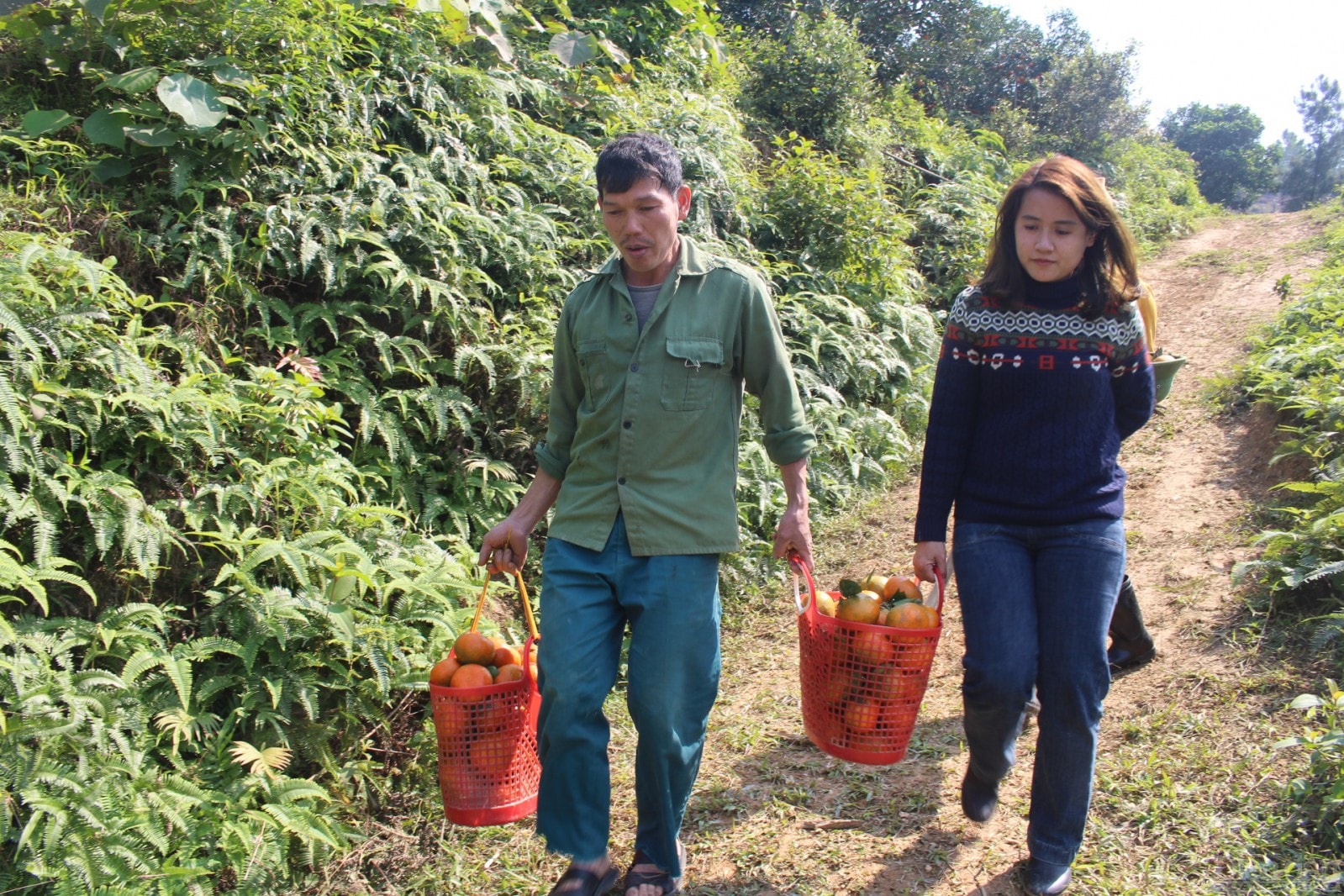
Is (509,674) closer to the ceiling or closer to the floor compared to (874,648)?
closer to the floor

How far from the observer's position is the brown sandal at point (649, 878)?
10.4 ft

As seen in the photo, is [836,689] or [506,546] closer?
[836,689]

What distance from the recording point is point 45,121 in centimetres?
527

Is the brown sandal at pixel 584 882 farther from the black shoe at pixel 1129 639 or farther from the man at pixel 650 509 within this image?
the black shoe at pixel 1129 639

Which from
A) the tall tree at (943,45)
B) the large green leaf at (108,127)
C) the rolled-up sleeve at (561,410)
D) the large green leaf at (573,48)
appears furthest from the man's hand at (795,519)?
the tall tree at (943,45)

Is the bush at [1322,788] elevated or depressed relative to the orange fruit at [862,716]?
depressed

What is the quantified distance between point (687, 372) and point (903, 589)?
1077mm

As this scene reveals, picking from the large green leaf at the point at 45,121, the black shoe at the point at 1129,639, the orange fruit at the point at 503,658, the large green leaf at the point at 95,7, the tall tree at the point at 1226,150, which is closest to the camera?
the orange fruit at the point at 503,658

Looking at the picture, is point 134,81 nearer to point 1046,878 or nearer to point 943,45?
point 1046,878

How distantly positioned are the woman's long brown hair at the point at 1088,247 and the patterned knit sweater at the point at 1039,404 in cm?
4

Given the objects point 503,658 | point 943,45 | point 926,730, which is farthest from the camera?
point 943,45

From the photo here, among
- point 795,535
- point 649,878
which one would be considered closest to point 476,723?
point 649,878

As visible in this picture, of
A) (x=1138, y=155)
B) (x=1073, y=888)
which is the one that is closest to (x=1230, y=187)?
(x=1138, y=155)

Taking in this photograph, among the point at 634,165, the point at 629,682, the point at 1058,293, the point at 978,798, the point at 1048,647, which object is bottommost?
the point at 978,798
